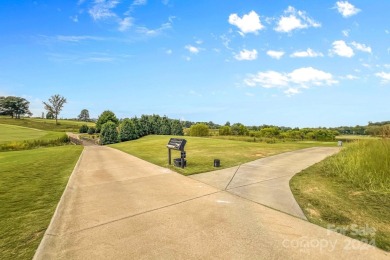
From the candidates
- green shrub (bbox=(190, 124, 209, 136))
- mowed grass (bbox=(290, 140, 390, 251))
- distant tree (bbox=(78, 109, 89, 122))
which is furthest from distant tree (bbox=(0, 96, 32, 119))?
mowed grass (bbox=(290, 140, 390, 251))

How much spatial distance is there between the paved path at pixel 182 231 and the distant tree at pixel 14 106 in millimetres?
145945

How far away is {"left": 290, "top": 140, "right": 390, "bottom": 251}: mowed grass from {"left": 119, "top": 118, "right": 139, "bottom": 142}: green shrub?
53851 millimetres

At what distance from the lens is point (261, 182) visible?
9.43m

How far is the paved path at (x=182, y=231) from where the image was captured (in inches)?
168

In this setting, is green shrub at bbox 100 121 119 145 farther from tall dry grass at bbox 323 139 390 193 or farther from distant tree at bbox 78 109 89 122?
distant tree at bbox 78 109 89 122

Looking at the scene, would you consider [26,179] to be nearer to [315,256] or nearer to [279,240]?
[279,240]

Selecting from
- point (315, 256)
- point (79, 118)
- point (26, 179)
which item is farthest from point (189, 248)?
point (79, 118)

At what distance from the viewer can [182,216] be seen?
5.95 metres

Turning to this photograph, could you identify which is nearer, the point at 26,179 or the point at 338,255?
the point at 338,255

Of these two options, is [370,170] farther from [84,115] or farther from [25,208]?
[84,115]

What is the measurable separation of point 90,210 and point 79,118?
211 m

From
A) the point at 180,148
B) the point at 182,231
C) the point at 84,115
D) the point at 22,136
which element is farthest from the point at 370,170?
the point at 84,115

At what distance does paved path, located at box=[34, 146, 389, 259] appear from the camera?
427cm

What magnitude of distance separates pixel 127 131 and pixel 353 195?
188 feet
